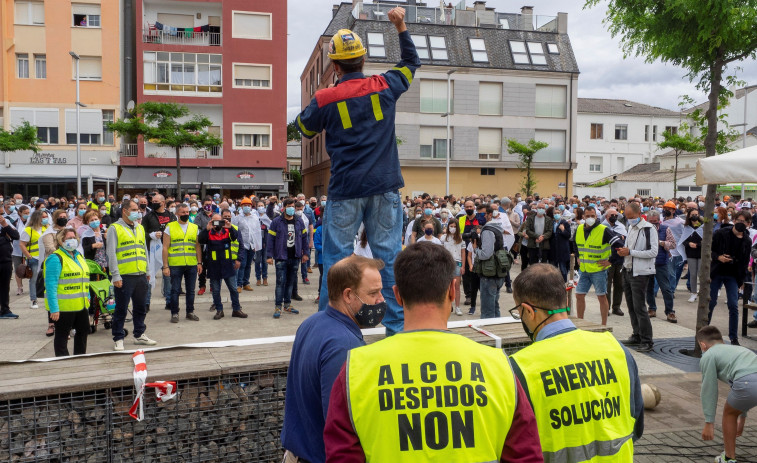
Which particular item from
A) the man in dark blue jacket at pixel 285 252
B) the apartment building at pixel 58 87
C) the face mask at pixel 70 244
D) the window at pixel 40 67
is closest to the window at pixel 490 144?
the apartment building at pixel 58 87

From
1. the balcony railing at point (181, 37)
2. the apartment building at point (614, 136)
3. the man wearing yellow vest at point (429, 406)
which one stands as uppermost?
the balcony railing at point (181, 37)

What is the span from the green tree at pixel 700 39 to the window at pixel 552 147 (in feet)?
112

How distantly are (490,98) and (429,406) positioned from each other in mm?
40836

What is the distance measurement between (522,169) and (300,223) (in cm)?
3035

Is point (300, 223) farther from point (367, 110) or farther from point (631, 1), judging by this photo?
point (367, 110)

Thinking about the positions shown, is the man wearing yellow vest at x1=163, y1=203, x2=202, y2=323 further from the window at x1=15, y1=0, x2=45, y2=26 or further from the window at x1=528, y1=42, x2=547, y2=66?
the window at x1=528, y1=42, x2=547, y2=66

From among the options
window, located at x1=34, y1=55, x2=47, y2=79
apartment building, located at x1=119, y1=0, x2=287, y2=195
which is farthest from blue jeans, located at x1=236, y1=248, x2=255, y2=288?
window, located at x1=34, y1=55, x2=47, y2=79

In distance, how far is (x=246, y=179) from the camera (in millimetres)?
37188

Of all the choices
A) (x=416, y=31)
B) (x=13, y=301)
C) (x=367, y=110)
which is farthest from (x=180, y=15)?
(x=367, y=110)

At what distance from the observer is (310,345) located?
2.81 metres

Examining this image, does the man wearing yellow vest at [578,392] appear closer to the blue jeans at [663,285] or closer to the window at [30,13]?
the blue jeans at [663,285]

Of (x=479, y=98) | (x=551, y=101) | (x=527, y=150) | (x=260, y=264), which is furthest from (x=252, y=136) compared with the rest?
(x=260, y=264)

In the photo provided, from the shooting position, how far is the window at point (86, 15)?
3546 cm

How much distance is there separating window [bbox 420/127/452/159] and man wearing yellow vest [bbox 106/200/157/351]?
32876 mm
